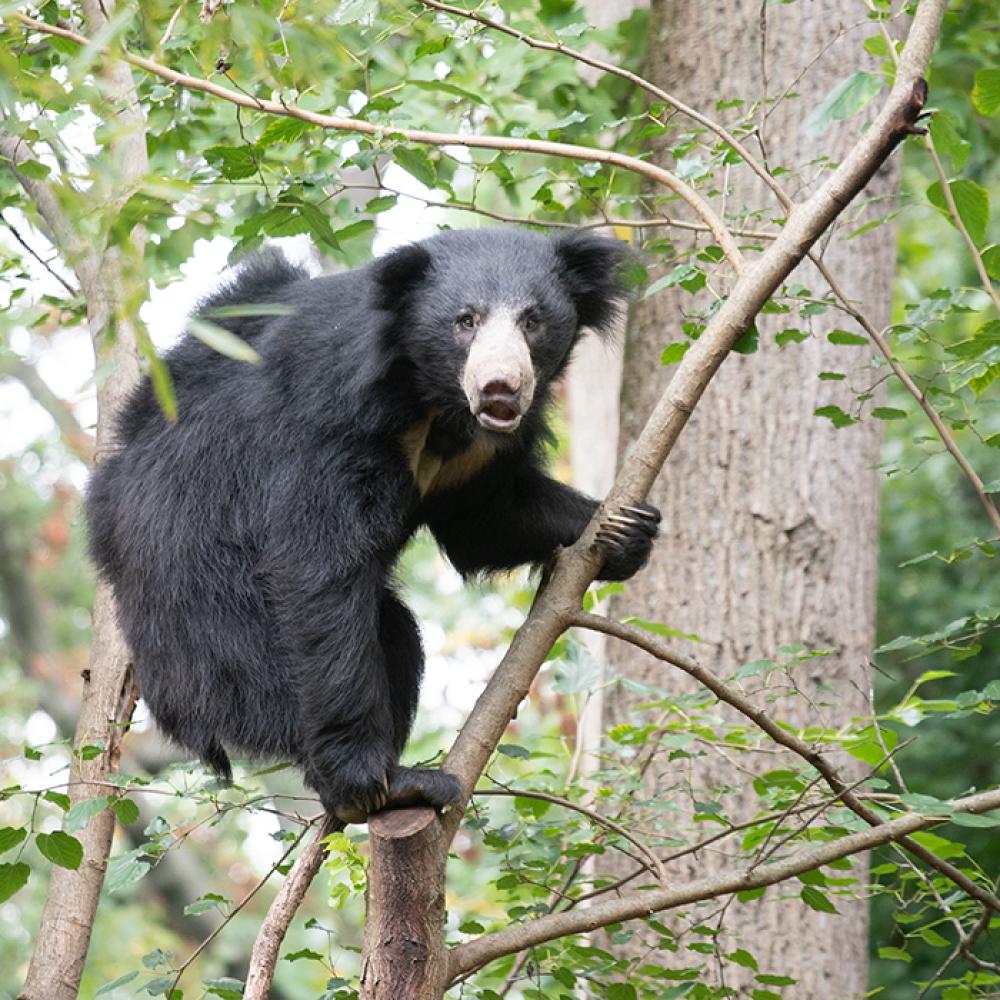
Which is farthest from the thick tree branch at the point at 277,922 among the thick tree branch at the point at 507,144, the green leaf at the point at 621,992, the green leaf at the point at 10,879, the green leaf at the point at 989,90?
the green leaf at the point at 989,90

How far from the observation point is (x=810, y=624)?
4105 millimetres

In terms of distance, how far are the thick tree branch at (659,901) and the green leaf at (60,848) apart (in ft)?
2.22

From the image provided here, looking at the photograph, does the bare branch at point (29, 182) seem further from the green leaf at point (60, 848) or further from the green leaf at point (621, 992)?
the green leaf at point (621, 992)

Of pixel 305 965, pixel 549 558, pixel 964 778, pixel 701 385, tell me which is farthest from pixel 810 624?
pixel 305 965

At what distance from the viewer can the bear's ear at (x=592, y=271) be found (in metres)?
3.33

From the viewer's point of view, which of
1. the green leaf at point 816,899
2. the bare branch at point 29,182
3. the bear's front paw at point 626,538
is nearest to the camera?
the green leaf at point 816,899

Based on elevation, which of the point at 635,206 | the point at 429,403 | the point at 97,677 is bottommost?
the point at 97,677

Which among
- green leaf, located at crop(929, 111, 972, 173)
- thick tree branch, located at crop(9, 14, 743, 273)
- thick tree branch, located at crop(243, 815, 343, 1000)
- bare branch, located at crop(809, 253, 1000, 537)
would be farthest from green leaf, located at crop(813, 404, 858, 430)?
thick tree branch, located at crop(243, 815, 343, 1000)

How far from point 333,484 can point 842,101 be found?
125 cm

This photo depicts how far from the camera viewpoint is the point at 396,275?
3.11m

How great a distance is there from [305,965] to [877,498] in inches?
298

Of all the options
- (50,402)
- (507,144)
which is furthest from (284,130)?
(50,402)

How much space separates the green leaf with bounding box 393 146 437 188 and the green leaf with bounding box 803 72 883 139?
0.82 meters

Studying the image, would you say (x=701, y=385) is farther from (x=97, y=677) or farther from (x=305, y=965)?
(x=305, y=965)
